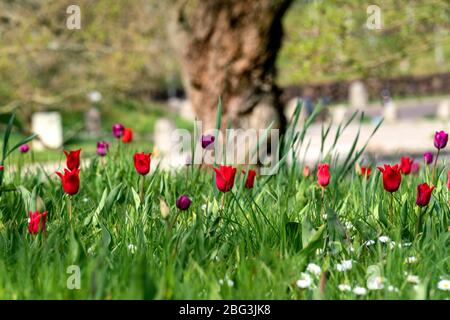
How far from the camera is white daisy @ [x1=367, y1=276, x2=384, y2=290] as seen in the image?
2.35 m

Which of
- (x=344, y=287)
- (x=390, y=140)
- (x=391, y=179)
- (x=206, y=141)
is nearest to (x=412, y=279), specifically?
(x=344, y=287)

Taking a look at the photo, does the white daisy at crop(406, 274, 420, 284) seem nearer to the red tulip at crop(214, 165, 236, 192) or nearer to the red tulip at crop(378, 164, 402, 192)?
the red tulip at crop(378, 164, 402, 192)

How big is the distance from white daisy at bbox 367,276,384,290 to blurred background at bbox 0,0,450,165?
6.16 ft

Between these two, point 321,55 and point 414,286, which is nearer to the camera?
point 414,286

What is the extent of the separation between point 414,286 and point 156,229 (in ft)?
3.70

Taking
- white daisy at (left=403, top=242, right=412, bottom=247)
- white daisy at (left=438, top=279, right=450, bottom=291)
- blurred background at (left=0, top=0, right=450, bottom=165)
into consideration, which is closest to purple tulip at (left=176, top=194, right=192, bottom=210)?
white daisy at (left=403, top=242, right=412, bottom=247)

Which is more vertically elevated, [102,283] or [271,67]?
[271,67]

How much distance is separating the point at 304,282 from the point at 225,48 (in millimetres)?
5592

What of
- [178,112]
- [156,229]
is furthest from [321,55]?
[178,112]

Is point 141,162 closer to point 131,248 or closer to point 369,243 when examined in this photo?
point 131,248

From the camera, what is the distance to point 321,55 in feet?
40.9

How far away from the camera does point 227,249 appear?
2.83 metres
